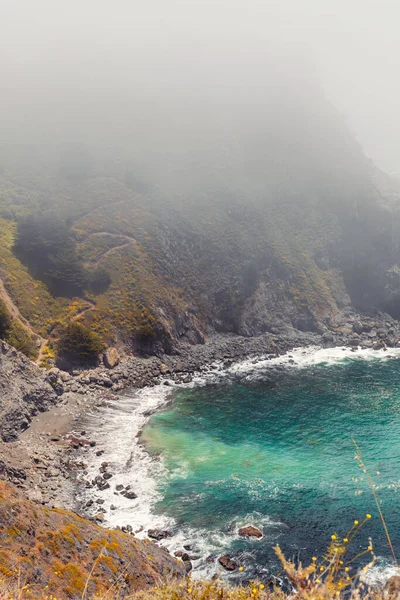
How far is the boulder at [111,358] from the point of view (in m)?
67.3

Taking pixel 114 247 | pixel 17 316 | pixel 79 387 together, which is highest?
pixel 114 247

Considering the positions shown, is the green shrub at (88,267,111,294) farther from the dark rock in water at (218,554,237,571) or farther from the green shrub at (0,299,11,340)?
the dark rock in water at (218,554,237,571)

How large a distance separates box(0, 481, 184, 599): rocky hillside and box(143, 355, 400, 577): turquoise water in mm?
9608

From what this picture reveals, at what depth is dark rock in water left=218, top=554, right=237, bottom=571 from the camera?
94.5 feet

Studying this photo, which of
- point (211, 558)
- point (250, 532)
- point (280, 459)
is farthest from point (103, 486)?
point (280, 459)

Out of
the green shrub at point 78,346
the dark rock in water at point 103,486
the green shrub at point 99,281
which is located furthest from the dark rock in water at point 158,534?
the green shrub at point 99,281

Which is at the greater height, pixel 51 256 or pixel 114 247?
pixel 114 247

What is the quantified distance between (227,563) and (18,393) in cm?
3493

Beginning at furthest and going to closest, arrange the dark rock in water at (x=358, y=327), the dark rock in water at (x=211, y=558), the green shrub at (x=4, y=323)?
the dark rock in water at (x=358, y=327) < the green shrub at (x=4, y=323) < the dark rock in water at (x=211, y=558)

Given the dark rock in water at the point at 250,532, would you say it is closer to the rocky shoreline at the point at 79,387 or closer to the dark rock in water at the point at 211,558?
the dark rock in water at the point at 211,558

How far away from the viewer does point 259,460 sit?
43.4 meters

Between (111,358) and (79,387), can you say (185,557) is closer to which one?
(79,387)

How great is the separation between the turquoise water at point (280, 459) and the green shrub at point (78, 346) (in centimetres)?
1794

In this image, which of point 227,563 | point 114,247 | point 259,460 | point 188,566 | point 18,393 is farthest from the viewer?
point 114,247
